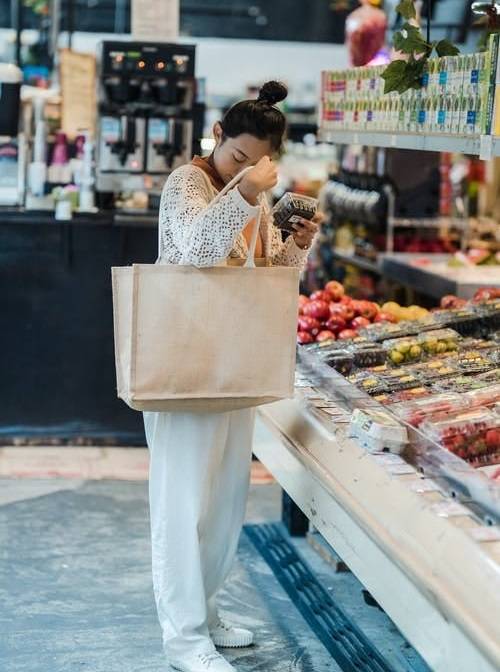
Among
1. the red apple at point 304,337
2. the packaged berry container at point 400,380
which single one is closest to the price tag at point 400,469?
the packaged berry container at point 400,380

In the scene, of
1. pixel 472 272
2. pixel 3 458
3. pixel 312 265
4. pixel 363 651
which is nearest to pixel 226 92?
pixel 312 265

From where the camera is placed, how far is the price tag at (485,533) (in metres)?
3.03

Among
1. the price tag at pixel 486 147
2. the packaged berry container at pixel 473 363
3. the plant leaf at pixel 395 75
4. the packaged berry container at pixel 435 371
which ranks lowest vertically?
the packaged berry container at pixel 435 371

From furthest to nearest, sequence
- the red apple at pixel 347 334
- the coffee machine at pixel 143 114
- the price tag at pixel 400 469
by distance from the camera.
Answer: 1. the coffee machine at pixel 143 114
2. the red apple at pixel 347 334
3. the price tag at pixel 400 469

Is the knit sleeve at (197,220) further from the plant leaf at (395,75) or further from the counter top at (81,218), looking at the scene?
the counter top at (81,218)

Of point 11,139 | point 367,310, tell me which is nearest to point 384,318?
point 367,310

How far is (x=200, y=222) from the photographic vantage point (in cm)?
376

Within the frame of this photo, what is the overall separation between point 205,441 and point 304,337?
63.8 inches

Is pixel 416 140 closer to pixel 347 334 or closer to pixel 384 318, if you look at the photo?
pixel 347 334

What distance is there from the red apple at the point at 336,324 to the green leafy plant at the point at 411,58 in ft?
4.26

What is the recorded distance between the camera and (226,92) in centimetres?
1873

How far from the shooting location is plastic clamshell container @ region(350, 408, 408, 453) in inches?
149

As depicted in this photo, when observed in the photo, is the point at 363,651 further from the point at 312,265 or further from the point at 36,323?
the point at 312,265

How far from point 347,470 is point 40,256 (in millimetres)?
3743
